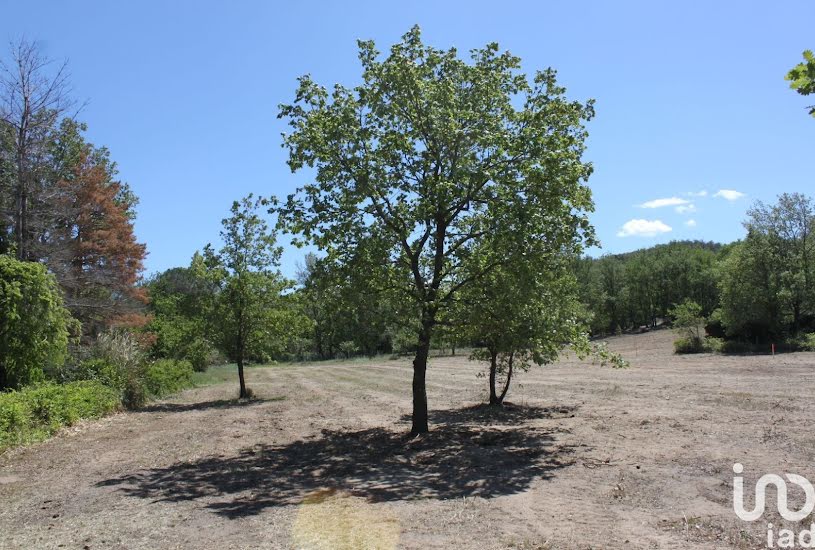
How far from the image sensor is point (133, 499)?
25.9ft

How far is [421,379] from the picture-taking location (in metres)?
11.9

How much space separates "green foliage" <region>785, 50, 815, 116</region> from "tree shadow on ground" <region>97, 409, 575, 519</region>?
5.79 meters

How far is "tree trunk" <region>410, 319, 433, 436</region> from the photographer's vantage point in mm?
11375

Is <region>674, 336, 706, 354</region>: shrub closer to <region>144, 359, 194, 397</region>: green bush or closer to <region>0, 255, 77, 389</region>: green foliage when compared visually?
<region>144, 359, 194, 397</region>: green bush

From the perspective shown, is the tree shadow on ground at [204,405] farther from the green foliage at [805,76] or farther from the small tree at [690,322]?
the small tree at [690,322]

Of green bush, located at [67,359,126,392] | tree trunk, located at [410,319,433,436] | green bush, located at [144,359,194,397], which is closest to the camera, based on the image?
tree trunk, located at [410,319,433,436]

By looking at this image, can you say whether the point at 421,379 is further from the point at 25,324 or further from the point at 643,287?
the point at 643,287

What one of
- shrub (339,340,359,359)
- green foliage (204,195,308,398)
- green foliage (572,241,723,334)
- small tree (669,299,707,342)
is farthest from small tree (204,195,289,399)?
green foliage (572,241,723,334)

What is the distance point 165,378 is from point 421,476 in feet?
63.9

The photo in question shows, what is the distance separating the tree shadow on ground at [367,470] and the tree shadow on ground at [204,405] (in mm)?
8925

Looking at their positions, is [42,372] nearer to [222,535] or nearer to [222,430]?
[222,430]

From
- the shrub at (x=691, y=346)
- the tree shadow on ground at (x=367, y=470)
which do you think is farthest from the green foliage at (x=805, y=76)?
the shrub at (x=691, y=346)

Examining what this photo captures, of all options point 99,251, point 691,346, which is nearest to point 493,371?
point 99,251

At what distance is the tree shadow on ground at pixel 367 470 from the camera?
7.88 meters
